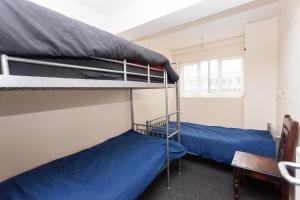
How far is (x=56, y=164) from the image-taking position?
168cm

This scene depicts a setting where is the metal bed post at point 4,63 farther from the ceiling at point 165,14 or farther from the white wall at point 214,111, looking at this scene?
the white wall at point 214,111

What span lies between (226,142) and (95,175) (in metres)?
1.94

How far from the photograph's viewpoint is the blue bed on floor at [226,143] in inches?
86.1

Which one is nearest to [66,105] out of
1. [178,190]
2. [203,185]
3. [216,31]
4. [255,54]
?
[178,190]

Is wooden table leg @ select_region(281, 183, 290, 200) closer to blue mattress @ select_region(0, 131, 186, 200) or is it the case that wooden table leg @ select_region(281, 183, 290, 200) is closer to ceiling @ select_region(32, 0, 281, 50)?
blue mattress @ select_region(0, 131, 186, 200)

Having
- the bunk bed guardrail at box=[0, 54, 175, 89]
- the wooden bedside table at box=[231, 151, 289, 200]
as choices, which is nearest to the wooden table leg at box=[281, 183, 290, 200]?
the wooden bedside table at box=[231, 151, 289, 200]

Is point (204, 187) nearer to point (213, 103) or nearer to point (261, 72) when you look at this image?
point (213, 103)

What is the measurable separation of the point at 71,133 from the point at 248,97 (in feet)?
9.90

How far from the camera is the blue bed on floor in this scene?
7.18 ft

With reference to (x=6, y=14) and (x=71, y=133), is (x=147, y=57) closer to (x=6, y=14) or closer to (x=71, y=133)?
(x=6, y=14)

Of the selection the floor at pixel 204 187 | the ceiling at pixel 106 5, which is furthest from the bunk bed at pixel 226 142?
the ceiling at pixel 106 5

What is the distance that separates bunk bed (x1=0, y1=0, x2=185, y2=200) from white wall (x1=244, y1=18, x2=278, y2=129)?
162 centimetres

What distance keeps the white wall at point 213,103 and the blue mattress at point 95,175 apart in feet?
5.97

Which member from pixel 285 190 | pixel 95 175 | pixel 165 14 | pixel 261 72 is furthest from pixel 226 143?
pixel 165 14
